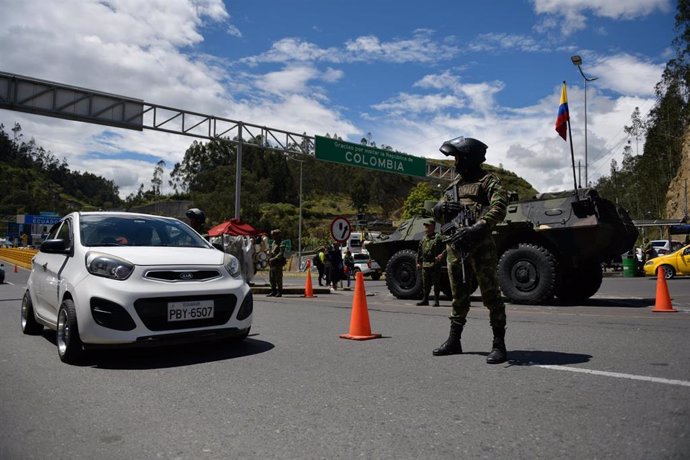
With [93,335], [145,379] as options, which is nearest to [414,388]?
[145,379]

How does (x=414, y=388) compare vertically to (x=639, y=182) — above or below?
below

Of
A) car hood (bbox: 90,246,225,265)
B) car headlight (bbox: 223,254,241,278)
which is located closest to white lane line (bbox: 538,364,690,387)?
car headlight (bbox: 223,254,241,278)

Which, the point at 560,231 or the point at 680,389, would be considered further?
the point at 560,231

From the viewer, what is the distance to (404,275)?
12.5 meters

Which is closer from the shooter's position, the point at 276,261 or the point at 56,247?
the point at 56,247

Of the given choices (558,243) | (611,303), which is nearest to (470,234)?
(558,243)

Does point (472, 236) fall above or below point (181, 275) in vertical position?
above

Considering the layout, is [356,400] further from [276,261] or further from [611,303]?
[276,261]

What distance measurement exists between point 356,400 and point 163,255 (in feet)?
8.14

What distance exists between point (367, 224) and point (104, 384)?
48471mm

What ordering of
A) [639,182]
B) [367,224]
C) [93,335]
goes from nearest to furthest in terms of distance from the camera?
[93,335]
[367,224]
[639,182]

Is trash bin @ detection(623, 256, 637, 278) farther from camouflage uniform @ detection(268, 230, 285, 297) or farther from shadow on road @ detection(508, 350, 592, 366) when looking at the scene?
shadow on road @ detection(508, 350, 592, 366)

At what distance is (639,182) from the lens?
68062mm

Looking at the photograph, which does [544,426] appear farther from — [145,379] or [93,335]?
[93,335]
